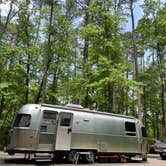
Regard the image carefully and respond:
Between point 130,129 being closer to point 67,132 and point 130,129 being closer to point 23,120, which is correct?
point 67,132

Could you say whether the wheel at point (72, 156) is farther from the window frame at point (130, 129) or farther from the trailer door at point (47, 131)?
the window frame at point (130, 129)

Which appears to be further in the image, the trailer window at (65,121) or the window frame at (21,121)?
the trailer window at (65,121)

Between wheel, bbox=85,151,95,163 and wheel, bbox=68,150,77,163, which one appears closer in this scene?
wheel, bbox=68,150,77,163

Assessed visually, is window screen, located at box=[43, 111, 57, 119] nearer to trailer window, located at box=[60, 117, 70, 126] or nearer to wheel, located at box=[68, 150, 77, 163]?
trailer window, located at box=[60, 117, 70, 126]

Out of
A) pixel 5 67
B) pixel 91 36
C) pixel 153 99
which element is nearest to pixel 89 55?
pixel 91 36

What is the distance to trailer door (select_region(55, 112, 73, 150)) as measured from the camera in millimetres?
16625

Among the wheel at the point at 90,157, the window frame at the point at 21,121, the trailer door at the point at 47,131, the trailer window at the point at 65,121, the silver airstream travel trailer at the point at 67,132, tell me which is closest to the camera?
the silver airstream travel trailer at the point at 67,132

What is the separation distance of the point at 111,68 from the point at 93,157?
9.56 meters

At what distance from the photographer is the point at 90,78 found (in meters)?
27.3

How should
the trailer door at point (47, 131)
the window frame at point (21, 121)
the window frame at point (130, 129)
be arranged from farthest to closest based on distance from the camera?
the window frame at point (130, 129)
the trailer door at point (47, 131)
the window frame at point (21, 121)

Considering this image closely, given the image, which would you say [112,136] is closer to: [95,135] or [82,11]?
[95,135]

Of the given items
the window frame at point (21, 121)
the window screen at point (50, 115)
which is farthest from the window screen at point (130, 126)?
the window frame at point (21, 121)

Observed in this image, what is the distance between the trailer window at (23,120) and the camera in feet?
52.4

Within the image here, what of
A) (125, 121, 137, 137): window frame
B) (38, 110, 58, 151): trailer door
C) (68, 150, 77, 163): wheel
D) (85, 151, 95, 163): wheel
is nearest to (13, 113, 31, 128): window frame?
(38, 110, 58, 151): trailer door
